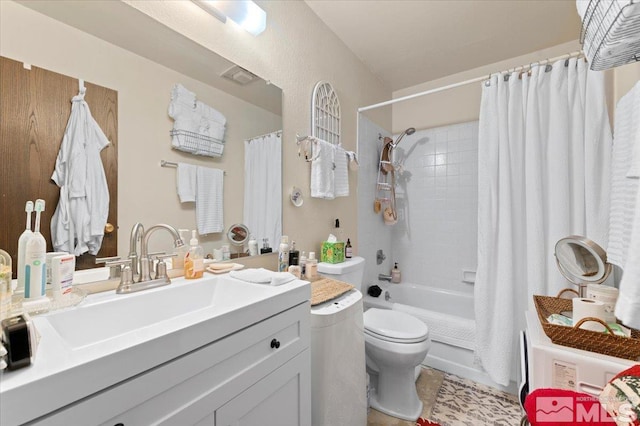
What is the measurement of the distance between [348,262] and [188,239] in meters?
1.03

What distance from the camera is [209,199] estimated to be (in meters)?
1.24

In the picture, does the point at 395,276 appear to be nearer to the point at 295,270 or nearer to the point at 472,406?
the point at 472,406

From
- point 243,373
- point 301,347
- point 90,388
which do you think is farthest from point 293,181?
point 90,388

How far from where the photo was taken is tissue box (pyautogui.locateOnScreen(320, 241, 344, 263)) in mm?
1751

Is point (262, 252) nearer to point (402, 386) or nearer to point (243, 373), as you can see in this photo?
point (243, 373)

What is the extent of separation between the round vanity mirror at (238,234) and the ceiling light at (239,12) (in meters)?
0.96

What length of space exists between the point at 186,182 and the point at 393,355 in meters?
1.37

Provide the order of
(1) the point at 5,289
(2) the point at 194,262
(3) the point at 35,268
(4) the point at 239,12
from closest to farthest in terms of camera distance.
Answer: (1) the point at 5,289
(3) the point at 35,268
(2) the point at 194,262
(4) the point at 239,12

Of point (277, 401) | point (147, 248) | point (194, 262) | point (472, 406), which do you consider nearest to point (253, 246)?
point (194, 262)

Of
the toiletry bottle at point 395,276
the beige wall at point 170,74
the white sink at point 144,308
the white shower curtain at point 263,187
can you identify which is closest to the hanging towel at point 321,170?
the beige wall at point 170,74

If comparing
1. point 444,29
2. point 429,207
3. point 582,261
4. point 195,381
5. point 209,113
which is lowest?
point 195,381

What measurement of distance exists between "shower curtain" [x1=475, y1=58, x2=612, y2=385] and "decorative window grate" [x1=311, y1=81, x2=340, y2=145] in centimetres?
103

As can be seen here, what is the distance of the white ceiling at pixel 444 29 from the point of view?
178cm

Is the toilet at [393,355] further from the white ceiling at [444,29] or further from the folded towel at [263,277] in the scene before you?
the white ceiling at [444,29]
